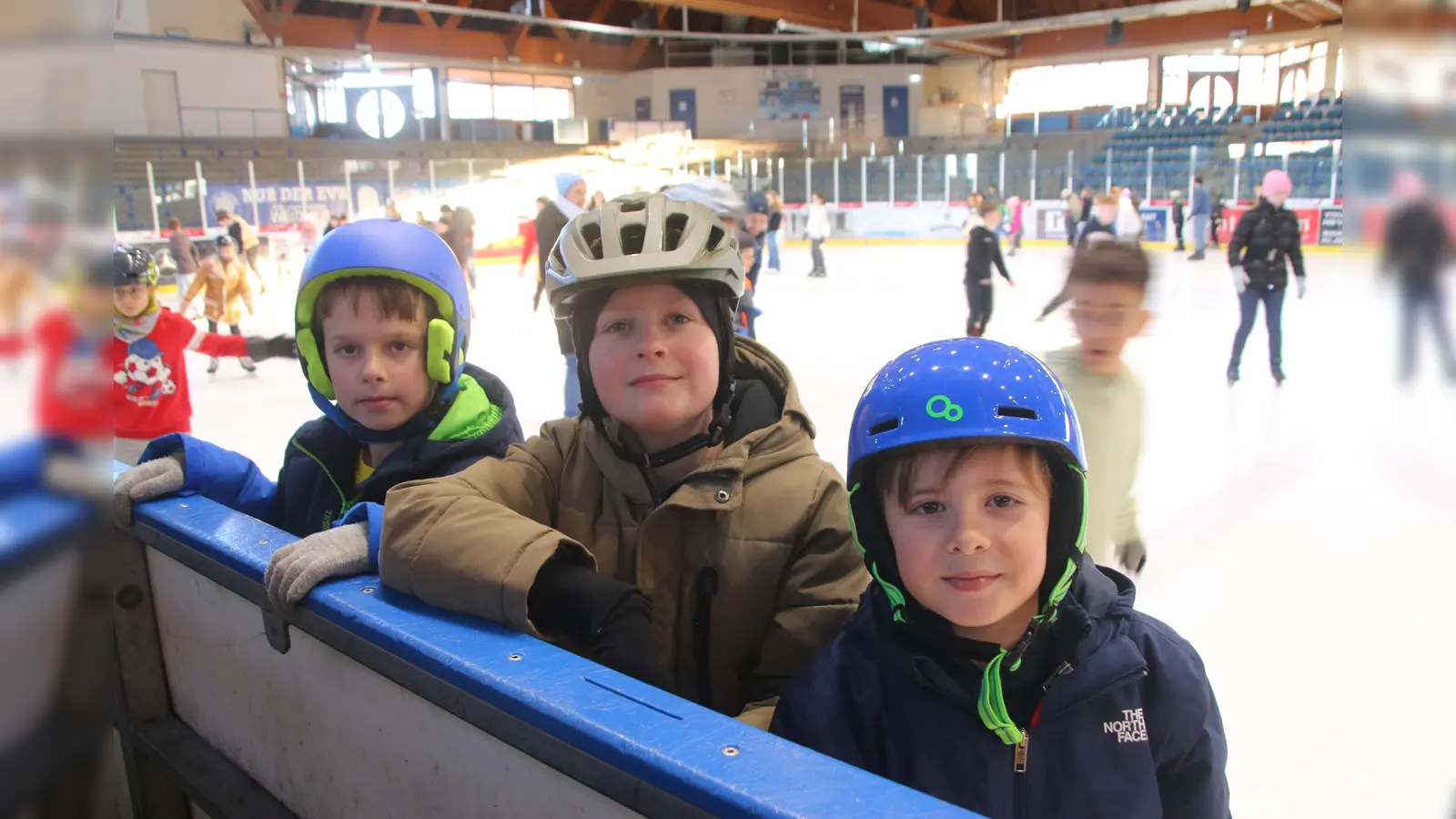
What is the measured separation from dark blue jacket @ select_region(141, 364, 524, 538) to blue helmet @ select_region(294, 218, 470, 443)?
51mm

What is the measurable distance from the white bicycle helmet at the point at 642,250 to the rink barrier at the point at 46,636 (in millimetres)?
1094

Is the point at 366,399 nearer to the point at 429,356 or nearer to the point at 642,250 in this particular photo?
the point at 429,356

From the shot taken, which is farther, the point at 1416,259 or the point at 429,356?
the point at 429,356

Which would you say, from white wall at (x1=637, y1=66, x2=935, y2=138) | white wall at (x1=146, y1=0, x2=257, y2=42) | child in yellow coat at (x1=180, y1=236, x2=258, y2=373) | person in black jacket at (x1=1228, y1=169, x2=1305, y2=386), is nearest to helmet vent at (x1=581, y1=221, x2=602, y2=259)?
person in black jacket at (x1=1228, y1=169, x2=1305, y2=386)

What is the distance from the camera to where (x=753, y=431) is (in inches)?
54.1

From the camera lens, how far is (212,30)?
748 inches

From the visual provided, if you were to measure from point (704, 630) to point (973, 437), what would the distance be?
0.43 metres

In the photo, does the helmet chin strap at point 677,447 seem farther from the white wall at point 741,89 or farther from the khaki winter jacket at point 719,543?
the white wall at point 741,89

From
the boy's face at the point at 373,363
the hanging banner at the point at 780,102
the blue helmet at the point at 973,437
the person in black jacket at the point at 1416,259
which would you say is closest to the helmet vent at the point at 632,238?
the blue helmet at the point at 973,437

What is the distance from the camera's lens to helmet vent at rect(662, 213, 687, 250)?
4.57ft

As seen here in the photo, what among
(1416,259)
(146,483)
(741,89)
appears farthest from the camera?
(741,89)

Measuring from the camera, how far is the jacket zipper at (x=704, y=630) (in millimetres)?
1271

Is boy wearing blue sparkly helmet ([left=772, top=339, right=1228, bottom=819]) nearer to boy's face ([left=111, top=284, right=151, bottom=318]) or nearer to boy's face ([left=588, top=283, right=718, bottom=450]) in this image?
boy's face ([left=588, top=283, right=718, bottom=450])

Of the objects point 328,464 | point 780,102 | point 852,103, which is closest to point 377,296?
point 328,464
